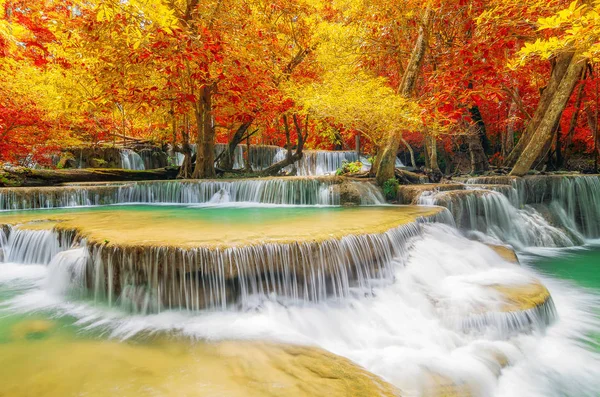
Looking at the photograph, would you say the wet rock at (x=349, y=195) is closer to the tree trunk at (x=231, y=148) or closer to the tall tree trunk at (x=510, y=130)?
the tree trunk at (x=231, y=148)

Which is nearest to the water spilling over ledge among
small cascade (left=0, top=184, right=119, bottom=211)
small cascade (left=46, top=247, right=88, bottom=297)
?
small cascade (left=46, top=247, right=88, bottom=297)

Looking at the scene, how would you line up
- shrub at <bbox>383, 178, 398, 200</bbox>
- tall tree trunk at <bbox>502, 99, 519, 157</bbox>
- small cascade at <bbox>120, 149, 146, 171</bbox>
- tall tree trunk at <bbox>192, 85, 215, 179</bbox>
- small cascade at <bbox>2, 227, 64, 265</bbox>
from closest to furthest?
small cascade at <bbox>2, 227, 64, 265</bbox> < shrub at <bbox>383, 178, 398, 200</bbox> < tall tree trunk at <bbox>192, 85, 215, 179</bbox> < tall tree trunk at <bbox>502, 99, 519, 157</bbox> < small cascade at <bbox>120, 149, 146, 171</bbox>

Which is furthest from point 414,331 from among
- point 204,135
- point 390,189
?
point 204,135

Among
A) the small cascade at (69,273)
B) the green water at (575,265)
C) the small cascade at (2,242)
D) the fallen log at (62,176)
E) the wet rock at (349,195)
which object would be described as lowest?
the green water at (575,265)

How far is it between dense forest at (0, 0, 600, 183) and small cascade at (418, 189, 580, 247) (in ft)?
6.36

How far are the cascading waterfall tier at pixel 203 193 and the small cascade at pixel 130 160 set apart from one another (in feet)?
20.4

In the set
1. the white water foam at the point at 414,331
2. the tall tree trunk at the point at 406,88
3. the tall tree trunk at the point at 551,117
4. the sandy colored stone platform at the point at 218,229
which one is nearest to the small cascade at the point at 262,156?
the tall tree trunk at the point at 406,88

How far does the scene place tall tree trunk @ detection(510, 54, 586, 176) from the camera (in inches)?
389

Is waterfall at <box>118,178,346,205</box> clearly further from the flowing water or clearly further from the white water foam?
the white water foam

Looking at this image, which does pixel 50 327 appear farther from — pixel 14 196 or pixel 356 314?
pixel 14 196

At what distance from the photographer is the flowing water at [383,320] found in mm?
3311

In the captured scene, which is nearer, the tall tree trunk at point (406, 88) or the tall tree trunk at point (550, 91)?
the tall tree trunk at point (406, 88)

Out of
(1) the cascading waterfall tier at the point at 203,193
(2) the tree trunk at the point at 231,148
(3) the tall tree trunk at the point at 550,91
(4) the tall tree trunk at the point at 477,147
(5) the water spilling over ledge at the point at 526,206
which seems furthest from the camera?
(2) the tree trunk at the point at 231,148

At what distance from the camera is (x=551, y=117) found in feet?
33.5
